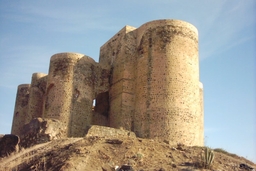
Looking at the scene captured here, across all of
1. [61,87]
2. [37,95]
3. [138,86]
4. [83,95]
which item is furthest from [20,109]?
[138,86]

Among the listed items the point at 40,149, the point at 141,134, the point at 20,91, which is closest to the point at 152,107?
the point at 141,134

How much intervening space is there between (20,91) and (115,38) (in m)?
8.69

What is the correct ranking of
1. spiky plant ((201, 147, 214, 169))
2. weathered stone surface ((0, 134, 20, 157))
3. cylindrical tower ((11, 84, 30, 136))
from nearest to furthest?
spiky plant ((201, 147, 214, 169)) → weathered stone surface ((0, 134, 20, 157)) → cylindrical tower ((11, 84, 30, 136))

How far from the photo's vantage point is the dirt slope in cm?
1069

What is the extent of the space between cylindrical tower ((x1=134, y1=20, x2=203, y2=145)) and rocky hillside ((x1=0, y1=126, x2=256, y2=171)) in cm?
440

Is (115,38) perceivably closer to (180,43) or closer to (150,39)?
(150,39)

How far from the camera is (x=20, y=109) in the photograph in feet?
83.1

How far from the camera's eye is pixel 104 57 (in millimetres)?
22703

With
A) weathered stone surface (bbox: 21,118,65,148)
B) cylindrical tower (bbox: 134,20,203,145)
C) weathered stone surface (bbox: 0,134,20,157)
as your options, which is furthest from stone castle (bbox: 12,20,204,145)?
weathered stone surface (bbox: 0,134,20,157)

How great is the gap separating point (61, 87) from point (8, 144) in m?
5.33

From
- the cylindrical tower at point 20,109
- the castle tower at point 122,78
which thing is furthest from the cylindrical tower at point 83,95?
the cylindrical tower at point 20,109

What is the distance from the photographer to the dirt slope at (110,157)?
10.7m

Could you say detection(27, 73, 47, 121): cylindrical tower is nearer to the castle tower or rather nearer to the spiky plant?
the castle tower

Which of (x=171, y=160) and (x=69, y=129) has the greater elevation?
(x=69, y=129)
